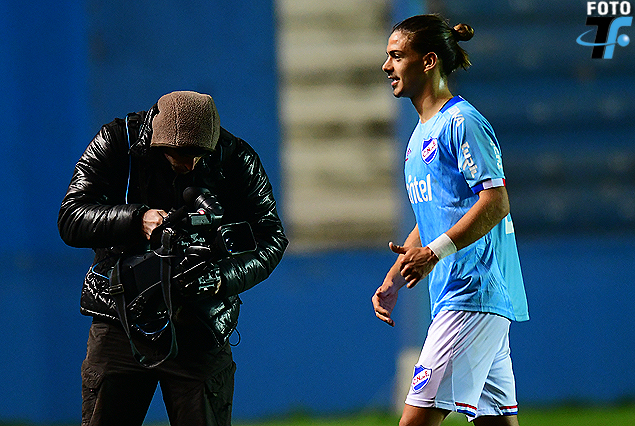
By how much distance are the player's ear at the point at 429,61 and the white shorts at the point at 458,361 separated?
3.04 feet

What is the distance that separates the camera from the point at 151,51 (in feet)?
20.9

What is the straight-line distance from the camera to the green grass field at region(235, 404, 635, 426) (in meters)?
5.62

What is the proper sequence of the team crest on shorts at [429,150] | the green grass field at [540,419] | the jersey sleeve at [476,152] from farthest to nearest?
the green grass field at [540,419] < the team crest on shorts at [429,150] < the jersey sleeve at [476,152]

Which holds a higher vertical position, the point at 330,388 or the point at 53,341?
the point at 53,341

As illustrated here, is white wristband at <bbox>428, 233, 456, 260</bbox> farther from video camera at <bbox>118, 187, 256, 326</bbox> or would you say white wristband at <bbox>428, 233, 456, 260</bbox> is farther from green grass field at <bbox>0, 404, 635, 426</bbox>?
green grass field at <bbox>0, 404, 635, 426</bbox>

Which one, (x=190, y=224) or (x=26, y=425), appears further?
(x=26, y=425)

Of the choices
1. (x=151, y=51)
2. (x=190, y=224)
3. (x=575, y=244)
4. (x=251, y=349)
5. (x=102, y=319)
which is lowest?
(x=251, y=349)

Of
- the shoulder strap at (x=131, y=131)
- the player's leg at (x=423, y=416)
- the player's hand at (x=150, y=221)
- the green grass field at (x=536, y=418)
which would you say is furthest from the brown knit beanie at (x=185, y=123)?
the green grass field at (x=536, y=418)

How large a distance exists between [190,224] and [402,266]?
2.34 ft

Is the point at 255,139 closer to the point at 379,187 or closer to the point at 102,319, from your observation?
the point at 379,187

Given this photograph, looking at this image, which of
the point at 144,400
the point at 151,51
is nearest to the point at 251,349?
the point at 151,51

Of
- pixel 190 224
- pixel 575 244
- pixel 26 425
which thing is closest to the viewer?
pixel 190 224

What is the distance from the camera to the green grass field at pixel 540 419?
5621mm

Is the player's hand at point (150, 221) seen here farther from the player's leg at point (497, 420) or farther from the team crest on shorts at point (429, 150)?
the player's leg at point (497, 420)
